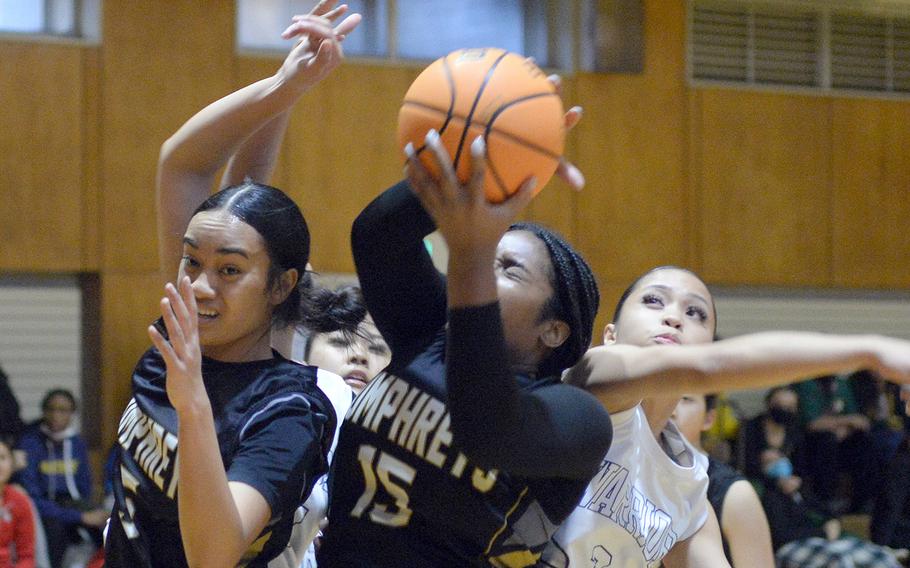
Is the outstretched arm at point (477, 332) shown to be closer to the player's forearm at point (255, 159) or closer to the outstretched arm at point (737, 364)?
the outstretched arm at point (737, 364)

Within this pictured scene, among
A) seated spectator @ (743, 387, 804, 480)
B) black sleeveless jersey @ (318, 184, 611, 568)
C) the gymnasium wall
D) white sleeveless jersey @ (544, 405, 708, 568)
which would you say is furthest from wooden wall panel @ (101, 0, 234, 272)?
black sleeveless jersey @ (318, 184, 611, 568)

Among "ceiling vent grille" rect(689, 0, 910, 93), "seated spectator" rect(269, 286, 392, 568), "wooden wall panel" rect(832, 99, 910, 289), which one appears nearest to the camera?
"seated spectator" rect(269, 286, 392, 568)

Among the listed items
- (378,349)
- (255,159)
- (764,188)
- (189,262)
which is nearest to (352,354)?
(378,349)

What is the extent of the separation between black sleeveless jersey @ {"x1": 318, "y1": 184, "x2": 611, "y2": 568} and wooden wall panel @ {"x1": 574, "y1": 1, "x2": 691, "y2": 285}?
7.68 m

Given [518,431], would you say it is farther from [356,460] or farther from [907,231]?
[907,231]

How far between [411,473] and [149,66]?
7.28 metres

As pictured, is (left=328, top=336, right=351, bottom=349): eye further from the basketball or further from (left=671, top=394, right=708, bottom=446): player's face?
the basketball

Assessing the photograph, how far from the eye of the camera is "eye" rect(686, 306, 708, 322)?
3.02m

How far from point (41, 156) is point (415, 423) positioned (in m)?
7.26

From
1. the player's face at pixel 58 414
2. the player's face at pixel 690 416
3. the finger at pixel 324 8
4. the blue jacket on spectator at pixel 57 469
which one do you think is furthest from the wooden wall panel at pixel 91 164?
the finger at pixel 324 8

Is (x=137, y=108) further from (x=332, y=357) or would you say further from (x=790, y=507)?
(x=332, y=357)

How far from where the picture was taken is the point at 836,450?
8969 millimetres

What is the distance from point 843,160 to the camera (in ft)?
34.9

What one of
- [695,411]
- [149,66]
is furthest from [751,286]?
[695,411]
